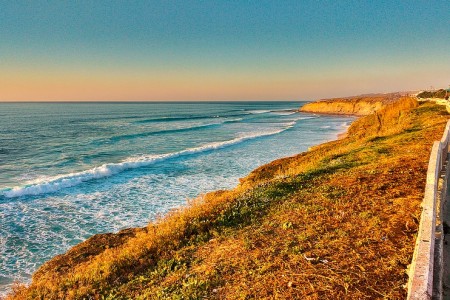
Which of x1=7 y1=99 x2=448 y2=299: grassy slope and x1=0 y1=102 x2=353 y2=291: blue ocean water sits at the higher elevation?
x1=7 y1=99 x2=448 y2=299: grassy slope

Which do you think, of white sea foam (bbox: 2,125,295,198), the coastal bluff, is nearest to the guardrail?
white sea foam (bbox: 2,125,295,198)

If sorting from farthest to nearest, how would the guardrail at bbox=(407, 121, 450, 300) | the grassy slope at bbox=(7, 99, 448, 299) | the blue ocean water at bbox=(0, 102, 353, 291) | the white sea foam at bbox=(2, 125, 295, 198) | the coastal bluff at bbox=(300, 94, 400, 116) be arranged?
the coastal bluff at bbox=(300, 94, 400, 116), the white sea foam at bbox=(2, 125, 295, 198), the blue ocean water at bbox=(0, 102, 353, 291), the grassy slope at bbox=(7, 99, 448, 299), the guardrail at bbox=(407, 121, 450, 300)

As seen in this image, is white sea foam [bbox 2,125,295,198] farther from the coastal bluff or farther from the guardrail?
the coastal bluff

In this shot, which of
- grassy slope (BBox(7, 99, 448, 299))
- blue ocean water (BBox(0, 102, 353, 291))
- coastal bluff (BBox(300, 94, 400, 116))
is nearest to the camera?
grassy slope (BBox(7, 99, 448, 299))

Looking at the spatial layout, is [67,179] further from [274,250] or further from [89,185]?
[274,250]

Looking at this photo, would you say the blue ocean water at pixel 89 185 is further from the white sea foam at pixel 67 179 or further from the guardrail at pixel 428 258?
the guardrail at pixel 428 258

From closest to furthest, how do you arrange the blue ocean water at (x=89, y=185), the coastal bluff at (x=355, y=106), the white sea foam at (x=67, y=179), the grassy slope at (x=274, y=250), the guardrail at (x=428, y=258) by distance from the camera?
the guardrail at (x=428, y=258) < the grassy slope at (x=274, y=250) < the blue ocean water at (x=89, y=185) < the white sea foam at (x=67, y=179) < the coastal bluff at (x=355, y=106)

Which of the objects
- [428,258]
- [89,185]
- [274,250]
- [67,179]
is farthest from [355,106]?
[428,258]

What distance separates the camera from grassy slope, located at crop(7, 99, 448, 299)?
15.7 feet

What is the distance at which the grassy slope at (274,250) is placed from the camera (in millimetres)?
4773

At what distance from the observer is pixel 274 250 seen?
19.4 ft

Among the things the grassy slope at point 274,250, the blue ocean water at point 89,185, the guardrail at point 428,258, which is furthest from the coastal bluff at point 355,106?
the guardrail at point 428,258

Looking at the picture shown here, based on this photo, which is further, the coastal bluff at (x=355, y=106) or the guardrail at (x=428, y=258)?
the coastal bluff at (x=355, y=106)

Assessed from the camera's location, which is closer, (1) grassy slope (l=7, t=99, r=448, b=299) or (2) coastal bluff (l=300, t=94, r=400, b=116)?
(1) grassy slope (l=7, t=99, r=448, b=299)
